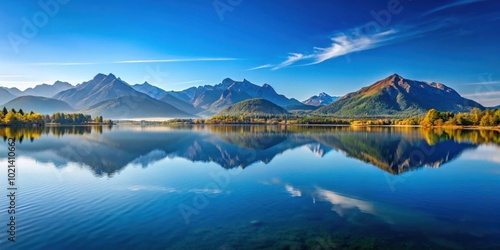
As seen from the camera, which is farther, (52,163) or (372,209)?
(52,163)

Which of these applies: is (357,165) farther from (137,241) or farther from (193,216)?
(137,241)

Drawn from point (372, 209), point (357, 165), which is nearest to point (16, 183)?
point (372, 209)

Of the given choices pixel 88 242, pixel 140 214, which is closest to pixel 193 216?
pixel 140 214

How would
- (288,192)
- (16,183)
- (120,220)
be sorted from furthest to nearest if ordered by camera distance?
(16,183), (288,192), (120,220)

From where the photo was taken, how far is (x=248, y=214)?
19234 millimetres

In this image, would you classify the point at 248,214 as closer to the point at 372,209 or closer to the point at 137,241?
the point at 137,241

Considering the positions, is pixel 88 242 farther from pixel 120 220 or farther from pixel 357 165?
pixel 357 165

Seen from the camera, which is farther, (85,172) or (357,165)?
(357,165)

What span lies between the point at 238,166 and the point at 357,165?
640 inches

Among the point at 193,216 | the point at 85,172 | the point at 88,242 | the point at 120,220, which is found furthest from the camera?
the point at 85,172

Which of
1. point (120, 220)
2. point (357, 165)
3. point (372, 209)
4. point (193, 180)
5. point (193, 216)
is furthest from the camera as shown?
point (357, 165)

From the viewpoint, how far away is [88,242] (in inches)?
564

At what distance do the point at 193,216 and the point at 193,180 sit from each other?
12.0m

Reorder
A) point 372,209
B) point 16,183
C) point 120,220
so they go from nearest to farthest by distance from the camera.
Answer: point 120,220 < point 372,209 < point 16,183
